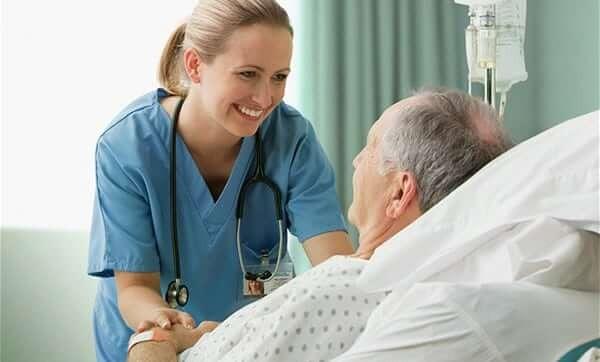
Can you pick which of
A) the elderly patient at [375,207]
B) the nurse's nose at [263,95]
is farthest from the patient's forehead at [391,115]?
the nurse's nose at [263,95]

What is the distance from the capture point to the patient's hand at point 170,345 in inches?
65.4

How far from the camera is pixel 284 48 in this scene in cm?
212

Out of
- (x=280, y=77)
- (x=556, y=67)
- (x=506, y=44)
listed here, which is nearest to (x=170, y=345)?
(x=280, y=77)

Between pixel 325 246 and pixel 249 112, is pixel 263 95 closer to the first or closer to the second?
pixel 249 112

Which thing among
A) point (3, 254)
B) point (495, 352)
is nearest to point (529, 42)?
point (3, 254)

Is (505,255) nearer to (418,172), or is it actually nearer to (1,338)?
(418,172)

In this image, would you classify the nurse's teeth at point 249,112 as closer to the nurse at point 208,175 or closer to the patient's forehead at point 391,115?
the nurse at point 208,175

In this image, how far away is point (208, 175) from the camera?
89.4 inches

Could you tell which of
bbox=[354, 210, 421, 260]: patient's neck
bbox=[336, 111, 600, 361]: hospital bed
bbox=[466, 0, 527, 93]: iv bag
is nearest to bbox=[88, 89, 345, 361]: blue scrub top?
bbox=[466, 0, 527, 93]: iv bag

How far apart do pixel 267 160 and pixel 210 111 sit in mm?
184

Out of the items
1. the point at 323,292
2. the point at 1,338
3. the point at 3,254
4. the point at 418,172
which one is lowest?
the point at 1,338

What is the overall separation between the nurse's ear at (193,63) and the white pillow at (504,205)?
0.90m

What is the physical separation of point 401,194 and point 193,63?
811 mm

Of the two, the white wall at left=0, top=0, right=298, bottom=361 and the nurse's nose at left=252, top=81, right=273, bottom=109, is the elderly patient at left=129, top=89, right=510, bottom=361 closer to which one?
the nurse's nose at left=252, top=81, right=273, bottom=109
